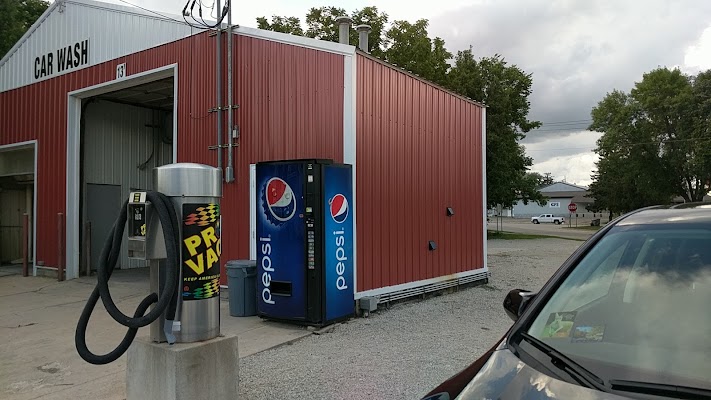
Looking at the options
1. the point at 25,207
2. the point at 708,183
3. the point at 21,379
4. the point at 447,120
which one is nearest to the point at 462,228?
the point at 447,120

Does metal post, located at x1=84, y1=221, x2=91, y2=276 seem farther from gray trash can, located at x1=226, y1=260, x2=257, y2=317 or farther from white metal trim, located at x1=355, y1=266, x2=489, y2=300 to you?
white metal trim, located at x1=355, y1=266, x2=489, y2=300

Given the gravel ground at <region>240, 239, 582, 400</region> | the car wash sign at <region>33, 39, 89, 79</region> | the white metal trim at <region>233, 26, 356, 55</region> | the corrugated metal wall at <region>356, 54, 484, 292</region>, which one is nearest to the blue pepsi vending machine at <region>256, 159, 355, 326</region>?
the gravel ground at <region>240, 239, 582, 400</region>

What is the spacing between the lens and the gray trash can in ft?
25.6

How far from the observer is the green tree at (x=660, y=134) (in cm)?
3666

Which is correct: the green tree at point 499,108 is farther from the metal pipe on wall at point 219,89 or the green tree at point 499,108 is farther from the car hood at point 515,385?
the car hood at point 515,385

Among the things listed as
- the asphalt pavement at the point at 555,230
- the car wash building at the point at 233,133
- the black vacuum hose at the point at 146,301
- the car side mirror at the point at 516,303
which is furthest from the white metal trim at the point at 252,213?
the asphalt pavement at the point at 555,230

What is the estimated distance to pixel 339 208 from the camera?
7.41m

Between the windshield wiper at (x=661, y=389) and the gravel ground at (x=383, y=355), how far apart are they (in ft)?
9.72

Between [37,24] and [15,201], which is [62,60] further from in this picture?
[15,201]

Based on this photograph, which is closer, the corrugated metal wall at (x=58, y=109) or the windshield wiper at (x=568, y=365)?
the windshield wiper at (x=568, y=365)

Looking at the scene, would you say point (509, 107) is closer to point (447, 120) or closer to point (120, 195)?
point (447, 120)

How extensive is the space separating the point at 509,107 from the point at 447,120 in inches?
775

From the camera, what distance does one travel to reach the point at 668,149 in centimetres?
3909

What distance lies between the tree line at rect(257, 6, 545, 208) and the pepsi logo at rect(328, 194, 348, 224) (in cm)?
1845
